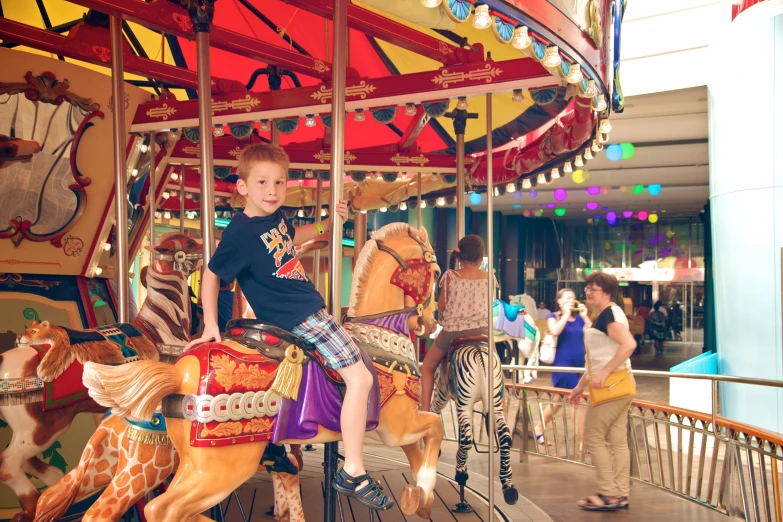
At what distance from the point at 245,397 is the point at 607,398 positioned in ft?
10.2

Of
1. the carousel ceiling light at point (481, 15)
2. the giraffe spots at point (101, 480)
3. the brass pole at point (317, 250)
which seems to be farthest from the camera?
the brass pole at point (317, 250)

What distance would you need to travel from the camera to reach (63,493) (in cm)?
285

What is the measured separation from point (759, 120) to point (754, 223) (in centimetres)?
127

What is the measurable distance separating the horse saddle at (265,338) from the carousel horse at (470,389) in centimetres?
194

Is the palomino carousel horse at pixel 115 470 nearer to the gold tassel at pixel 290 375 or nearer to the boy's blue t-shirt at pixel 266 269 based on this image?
the gold tassel at pixel 290 375

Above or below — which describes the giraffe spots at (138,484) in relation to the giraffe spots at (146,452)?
below

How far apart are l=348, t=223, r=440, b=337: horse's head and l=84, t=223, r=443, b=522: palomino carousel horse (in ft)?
0.04

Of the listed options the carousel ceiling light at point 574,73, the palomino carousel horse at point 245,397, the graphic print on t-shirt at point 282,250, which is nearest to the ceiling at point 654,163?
the carousel ceiling light at point 574,73

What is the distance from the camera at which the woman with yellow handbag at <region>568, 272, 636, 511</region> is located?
4.77m

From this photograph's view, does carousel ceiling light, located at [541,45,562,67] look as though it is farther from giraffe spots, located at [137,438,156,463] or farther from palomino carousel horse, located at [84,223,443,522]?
giraffe spots, located at [137,438,156,463]

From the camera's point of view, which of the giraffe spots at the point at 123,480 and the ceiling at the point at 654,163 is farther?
the ceiling at the point at 654,163

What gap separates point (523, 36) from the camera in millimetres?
2754

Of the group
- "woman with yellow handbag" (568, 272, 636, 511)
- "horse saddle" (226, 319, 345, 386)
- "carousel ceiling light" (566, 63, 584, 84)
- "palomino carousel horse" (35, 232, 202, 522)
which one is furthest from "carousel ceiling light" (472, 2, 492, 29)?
"woman with yellow handbag" (568, 272, 636, 511)

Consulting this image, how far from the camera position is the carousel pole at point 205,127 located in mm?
3235
